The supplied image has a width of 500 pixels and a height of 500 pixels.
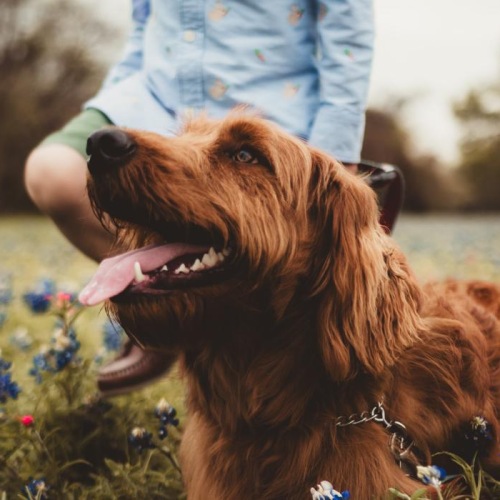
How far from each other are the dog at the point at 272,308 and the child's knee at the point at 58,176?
2.98 feet

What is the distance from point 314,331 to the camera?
2373 mm

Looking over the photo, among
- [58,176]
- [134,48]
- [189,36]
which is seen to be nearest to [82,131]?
[58,176]

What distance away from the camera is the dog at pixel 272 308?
7.25 ft

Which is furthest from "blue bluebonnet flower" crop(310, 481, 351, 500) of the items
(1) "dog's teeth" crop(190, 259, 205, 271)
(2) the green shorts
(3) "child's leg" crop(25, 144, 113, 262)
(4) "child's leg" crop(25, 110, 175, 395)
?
(2) the green shorts

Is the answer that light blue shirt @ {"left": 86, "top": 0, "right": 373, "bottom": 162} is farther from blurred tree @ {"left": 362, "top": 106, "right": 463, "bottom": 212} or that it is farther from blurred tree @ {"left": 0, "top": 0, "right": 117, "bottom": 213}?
blurred tree @ {"left": 362, "top": 106, "right": 463, "bottom": 212}

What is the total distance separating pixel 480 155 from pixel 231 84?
41998mm

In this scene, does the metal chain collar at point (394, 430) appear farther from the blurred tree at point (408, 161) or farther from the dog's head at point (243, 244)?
the blurred tree at point (408, 161)

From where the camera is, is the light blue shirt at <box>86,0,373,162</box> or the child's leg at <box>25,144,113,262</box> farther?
the child's leg at <box>25,144,113,262</box>

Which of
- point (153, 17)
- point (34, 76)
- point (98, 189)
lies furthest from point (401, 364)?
point (34, 76)

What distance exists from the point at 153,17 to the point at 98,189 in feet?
5.84

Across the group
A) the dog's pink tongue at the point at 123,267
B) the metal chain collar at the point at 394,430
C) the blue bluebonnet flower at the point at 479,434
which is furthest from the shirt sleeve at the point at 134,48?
the blue bluebonnet flower at the point at 479,434

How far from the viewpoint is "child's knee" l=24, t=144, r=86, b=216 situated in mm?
3297

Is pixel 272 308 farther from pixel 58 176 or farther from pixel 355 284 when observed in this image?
pixel 58 176

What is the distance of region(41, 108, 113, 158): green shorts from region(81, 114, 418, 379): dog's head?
111 centimetres
